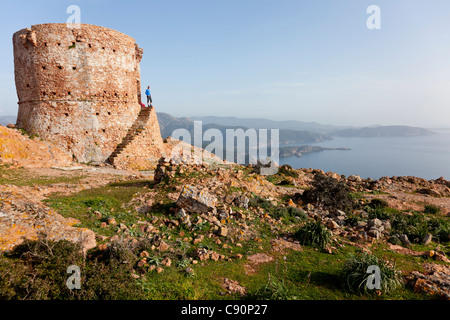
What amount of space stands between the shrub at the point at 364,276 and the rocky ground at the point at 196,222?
55 centimetres

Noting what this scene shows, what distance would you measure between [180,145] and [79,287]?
26.1 metres

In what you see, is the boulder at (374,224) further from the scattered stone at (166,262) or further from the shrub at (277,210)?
the scattered stone at (166,262)

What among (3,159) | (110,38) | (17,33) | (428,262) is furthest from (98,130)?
(428,262)

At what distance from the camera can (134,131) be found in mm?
22469

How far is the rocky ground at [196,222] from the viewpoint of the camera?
20.6 feet

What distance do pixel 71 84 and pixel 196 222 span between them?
18587 mm

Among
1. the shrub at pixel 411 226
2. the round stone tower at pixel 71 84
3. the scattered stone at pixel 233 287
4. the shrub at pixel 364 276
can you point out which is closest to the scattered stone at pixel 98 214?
the scattered stone at pixel 233 287

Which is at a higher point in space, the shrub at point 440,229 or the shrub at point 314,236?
the shrub at point 314,236

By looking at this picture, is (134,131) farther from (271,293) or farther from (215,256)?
(271,293)

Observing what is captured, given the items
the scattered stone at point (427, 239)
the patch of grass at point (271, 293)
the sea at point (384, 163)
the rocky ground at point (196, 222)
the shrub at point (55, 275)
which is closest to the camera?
the shrub at point (55, 275)

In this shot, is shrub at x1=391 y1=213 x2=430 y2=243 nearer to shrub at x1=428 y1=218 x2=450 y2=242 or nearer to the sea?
shrub at x1=428 y1=218 x2=450 y2=242

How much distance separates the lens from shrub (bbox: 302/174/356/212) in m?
12.2

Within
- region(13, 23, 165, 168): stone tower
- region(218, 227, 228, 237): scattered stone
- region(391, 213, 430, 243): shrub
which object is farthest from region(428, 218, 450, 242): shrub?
region(13, 23, 165, 168): stone tower

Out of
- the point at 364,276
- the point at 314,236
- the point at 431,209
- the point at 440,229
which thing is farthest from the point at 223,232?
the point at 431,209
